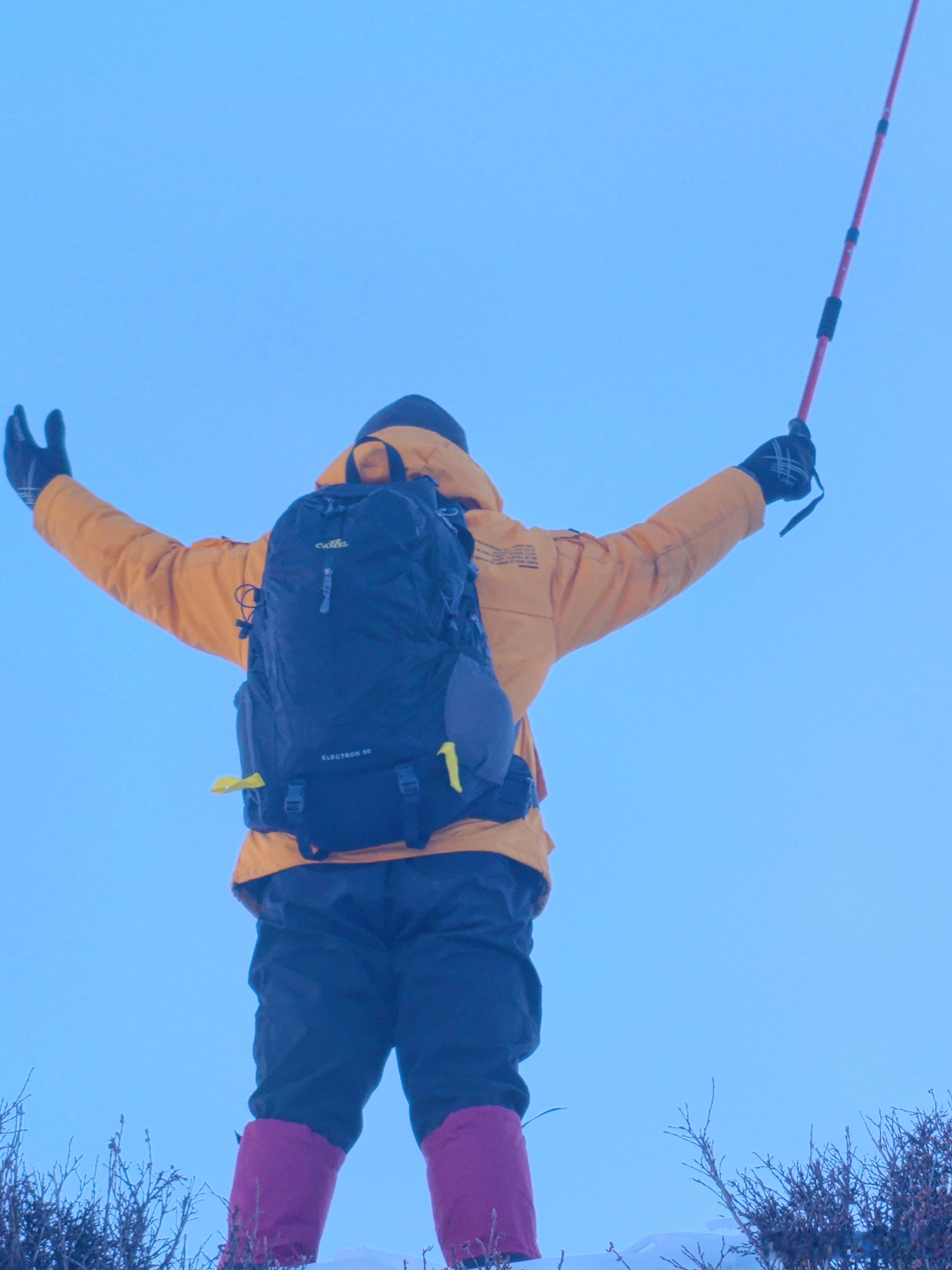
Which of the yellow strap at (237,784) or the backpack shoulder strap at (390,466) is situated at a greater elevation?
the backpack shoulder strap at (390,466)

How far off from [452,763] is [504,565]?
929 millimetres

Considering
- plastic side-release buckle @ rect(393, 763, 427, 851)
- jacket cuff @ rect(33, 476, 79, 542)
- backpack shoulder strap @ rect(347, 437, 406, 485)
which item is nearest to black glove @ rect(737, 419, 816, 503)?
backpack shoulder strap @ rect(347, 437, 406, 485)

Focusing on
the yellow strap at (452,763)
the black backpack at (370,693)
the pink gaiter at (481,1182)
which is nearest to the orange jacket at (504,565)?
the black backpack at (370,693)

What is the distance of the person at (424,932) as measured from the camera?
319 centimetres

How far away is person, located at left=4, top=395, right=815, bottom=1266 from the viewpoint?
3.19 meters

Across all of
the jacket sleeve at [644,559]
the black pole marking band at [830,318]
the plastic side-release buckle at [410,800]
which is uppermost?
the black pole marking band at [830,318]

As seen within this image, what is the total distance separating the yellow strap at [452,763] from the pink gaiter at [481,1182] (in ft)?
2.64

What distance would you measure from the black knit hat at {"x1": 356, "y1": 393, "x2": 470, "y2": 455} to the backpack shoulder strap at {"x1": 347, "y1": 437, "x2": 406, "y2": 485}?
1.93 feet

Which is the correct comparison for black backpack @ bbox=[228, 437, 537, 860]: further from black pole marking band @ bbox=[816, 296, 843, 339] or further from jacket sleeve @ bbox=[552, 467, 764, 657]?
black pole marking band @ bbox=[816, 296, 843, 339]

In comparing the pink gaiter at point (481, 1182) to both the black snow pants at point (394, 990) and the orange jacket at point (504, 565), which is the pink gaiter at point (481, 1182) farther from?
the orange jacket at point (504, 565)

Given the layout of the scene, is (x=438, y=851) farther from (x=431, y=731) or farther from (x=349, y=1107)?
(x=349, y=1107)

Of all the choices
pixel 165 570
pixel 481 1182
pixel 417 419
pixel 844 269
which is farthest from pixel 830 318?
pixel 481 1182

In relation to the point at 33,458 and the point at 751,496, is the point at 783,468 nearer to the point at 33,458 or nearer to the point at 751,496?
the point at 751,496

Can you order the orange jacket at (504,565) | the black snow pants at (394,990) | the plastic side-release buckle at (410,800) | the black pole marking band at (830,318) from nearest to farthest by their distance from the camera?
the black snow pants at (394,990) → the plastic side-release buckle at (410,800) → the orange jacket at (504,565) → the black pole marking band at (830,318)
